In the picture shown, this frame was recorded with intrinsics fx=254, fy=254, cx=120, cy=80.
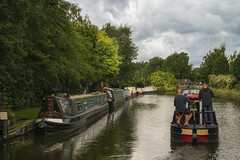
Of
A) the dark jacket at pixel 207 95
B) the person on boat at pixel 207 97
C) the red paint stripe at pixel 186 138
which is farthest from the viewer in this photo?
the dark jacket at pixel 207 95

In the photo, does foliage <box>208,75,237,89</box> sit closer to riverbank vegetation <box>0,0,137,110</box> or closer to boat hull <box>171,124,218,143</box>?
riverbank vegetation <box>0,0,137,110</box>

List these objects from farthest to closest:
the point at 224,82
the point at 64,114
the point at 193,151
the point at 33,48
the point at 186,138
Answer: the point at 224,82, the point at 33,48, the point at 64,114, the point at 186,138, the point at 193,151

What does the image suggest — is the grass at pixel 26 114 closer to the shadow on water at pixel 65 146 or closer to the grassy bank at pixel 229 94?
Answer: the shadow on water at pixel 65 146

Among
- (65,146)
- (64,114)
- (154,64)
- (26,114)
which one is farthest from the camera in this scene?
(154,64)

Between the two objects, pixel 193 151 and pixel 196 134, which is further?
pixel 196 134

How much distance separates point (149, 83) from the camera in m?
88.1

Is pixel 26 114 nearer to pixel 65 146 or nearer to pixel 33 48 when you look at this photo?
pixel 33 48

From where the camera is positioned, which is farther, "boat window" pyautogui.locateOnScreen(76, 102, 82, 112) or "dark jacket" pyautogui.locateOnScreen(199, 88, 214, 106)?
"boat window" pyautogui.locateOnScreen(76, 102, 82, 112)

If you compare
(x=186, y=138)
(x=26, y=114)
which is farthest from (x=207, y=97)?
(x=26, y=114)

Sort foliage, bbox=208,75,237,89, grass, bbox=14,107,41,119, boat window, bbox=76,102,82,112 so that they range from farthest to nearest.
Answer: foliage, bbox=208,75,237,89, boat window, bbox=76,102,82,112, grass, bbox=14,107,41,119

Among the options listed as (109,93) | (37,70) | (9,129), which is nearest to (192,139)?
(9,129)

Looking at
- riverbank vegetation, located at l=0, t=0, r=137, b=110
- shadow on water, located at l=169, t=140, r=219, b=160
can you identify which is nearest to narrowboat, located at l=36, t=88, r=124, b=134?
riverbank vegetation, located at l=0, t=0, r=137, b=110

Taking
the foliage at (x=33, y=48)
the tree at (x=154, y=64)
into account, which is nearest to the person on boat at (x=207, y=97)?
the foliage at (x=33, y=48)

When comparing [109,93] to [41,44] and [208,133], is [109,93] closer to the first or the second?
[41,44]
